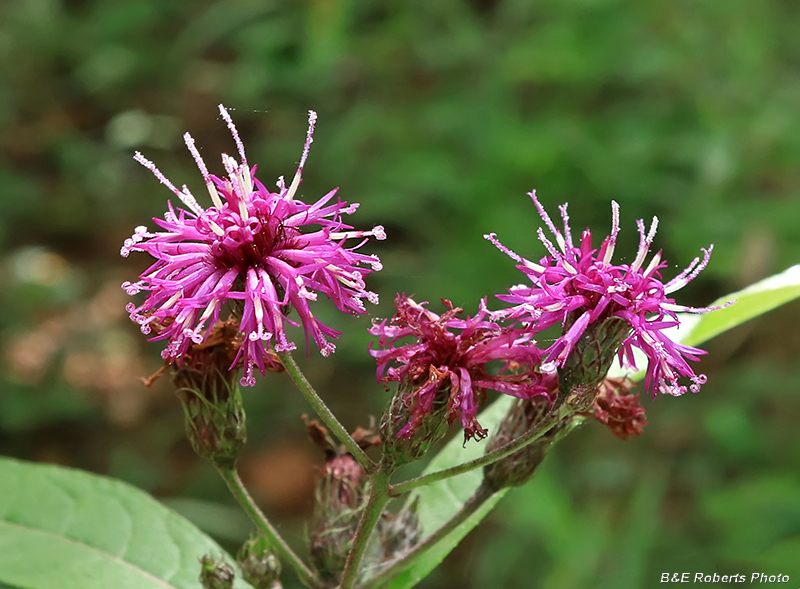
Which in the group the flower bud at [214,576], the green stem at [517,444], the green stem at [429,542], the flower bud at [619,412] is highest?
the flower bud at [619,412]

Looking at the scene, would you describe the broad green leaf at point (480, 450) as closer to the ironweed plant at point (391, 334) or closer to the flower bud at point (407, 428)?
the ironweed plant at point (391, 334)

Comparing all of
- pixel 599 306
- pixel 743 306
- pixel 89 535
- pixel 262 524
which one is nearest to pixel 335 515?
pixel 262 524

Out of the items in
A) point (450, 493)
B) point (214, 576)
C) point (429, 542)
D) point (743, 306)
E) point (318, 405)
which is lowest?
point (214, 576)

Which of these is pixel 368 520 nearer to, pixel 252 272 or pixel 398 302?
pixel 398 302

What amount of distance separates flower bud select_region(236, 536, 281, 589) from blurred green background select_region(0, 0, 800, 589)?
205cm

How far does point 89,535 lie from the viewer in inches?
103

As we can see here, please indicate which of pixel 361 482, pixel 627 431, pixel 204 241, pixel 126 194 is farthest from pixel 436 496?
pixel 126 194

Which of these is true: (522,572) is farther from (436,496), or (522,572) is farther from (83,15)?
(83,15)

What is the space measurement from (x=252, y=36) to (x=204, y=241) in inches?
182

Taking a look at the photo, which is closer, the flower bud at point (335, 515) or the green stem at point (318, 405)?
the green stem at point (318, 405)

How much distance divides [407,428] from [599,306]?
55 centimetres

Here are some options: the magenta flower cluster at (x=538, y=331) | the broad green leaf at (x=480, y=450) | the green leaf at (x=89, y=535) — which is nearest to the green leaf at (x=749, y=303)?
the broad green leaf at (x=480, y=450)

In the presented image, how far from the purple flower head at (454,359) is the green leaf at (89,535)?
1.04 m

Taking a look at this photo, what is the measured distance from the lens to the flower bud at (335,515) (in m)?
2.34
